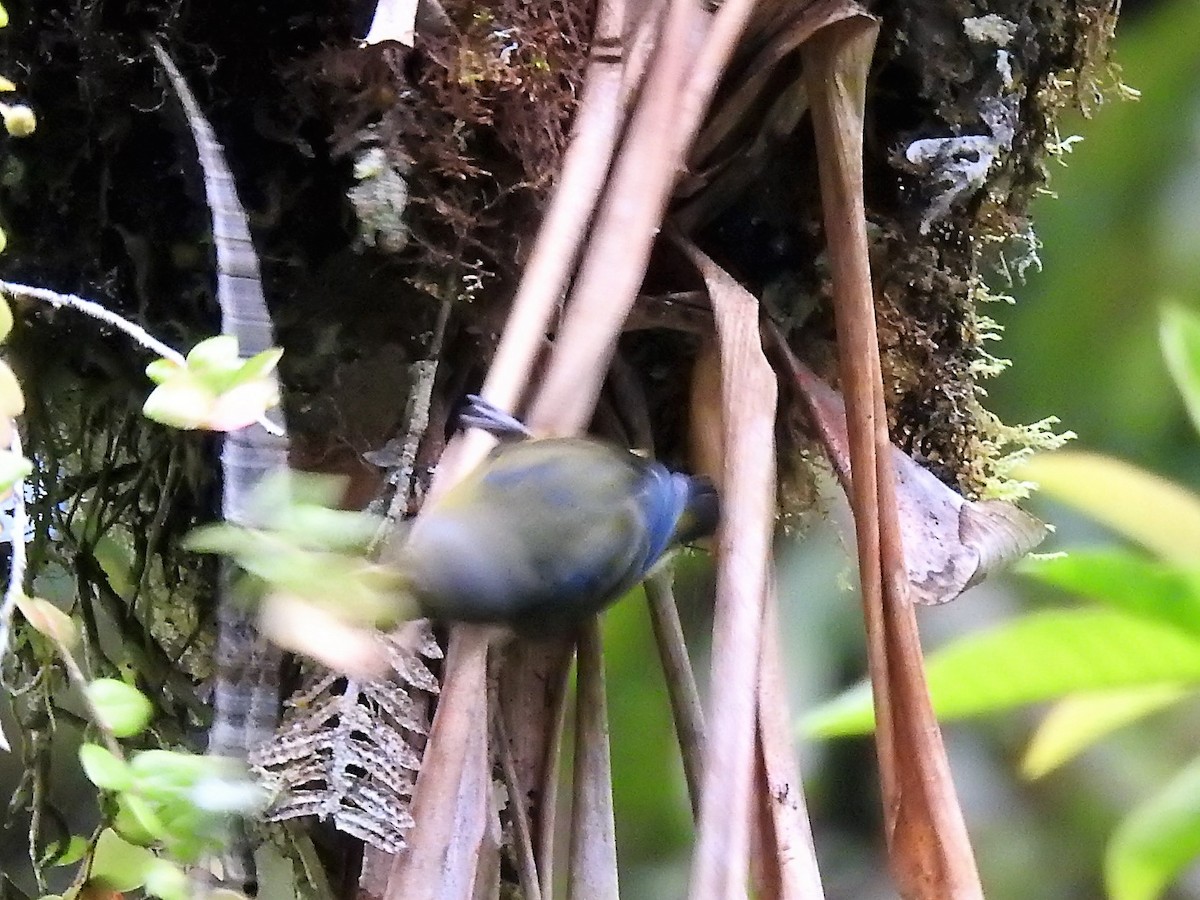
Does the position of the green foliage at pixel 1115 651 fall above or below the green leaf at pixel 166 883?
A: below

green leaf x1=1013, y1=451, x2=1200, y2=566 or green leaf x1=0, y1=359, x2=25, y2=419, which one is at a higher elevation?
green leaf x1=0, y1=359, x2=25, y2=419

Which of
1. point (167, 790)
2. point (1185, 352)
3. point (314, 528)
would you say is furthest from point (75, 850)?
point (1185, 352)

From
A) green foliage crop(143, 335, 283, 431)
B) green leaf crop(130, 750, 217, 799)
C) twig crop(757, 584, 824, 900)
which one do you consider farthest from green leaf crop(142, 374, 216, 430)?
twig crop(757, 584, 824, 900)

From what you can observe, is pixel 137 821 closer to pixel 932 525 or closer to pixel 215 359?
pixel 215 359

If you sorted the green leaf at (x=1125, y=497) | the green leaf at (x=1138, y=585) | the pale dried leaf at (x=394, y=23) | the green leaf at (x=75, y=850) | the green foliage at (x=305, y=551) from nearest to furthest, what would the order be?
the green foliage at (x=305, y=551)
the pale dried leaf at (x=394, y=23)
the green leaf at (x=75, y=850)
the green leaf at (x=1138, y=585)
the green leaf at (x=1125, y=497)

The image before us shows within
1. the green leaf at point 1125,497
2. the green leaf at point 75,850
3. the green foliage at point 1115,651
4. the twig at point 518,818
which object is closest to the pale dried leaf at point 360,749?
the twig at point 518,818

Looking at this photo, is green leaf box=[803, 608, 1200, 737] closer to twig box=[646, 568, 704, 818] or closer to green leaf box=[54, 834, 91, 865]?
twig box=[646, 568, 704, 818]

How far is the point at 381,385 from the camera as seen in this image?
505mm

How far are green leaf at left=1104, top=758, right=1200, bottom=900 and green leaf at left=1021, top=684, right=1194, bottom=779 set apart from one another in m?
0.06

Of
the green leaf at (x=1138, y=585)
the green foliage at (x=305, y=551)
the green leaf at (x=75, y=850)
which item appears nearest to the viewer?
the green foliage at (x=305, y=551)

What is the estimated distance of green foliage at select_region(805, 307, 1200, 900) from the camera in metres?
0.91

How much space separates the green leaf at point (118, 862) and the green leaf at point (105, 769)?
61 millimetres

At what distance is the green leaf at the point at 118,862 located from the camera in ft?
1.32

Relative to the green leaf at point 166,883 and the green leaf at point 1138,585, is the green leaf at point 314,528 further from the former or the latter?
the green leaf at point 1138,585
